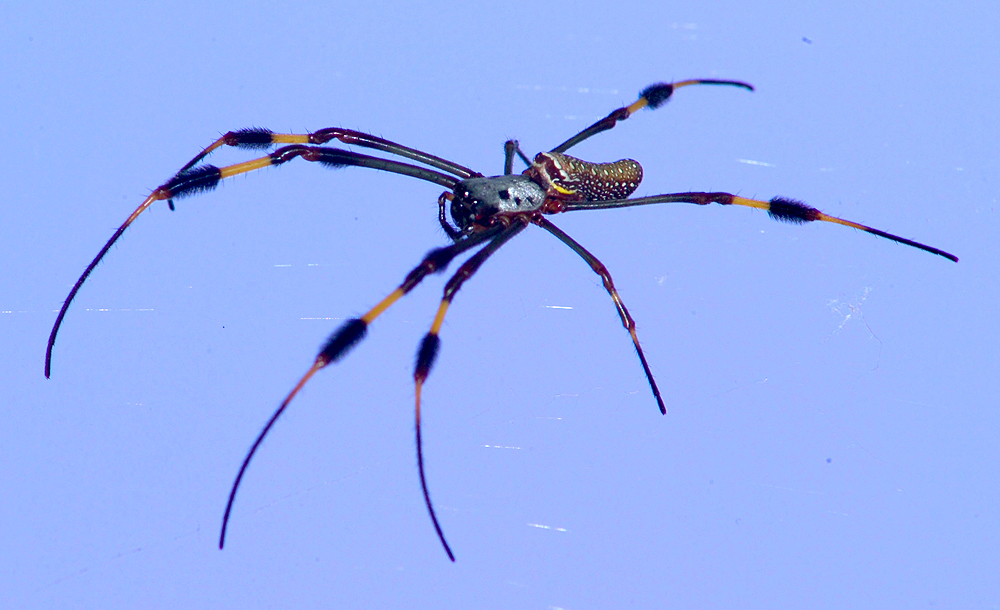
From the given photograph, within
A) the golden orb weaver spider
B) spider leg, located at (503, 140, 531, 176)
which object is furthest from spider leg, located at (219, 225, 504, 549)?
spider leg, located at (503, 140, 531, 176)

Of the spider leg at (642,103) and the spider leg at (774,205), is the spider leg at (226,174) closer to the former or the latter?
the spider leg at (642,103)

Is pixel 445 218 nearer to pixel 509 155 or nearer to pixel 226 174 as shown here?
pixel 509 155

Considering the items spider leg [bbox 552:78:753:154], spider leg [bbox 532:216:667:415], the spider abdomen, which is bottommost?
spider leg [bbox 532:216:667:415]

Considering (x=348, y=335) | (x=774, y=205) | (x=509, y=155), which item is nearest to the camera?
(x=348, y=335)

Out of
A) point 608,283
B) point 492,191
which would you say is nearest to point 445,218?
point 492,191

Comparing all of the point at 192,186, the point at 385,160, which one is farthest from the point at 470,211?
the point at 192,186

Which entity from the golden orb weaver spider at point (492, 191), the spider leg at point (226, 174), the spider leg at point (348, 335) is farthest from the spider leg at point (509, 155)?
the spider leg at point (348, 335)

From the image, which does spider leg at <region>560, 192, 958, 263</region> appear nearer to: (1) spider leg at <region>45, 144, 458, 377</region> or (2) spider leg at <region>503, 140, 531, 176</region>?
(2) spider leg at <region>503, 140, 531, 176</region>

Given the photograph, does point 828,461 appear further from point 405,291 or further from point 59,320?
point 59,320

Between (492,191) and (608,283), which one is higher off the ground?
(492,191)
